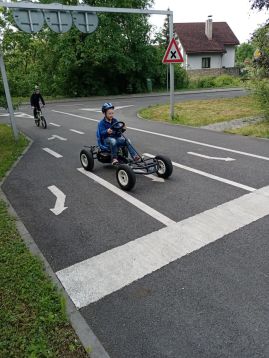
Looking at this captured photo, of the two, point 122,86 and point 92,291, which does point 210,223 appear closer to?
point 92,291

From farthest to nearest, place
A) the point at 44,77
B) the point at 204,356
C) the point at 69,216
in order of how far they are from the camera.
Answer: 1. the point at 44,77
2. the point at 69,216
3. the point at 204,356

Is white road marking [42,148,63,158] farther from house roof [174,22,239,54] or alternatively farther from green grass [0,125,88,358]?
house roof [174,22,239,54]

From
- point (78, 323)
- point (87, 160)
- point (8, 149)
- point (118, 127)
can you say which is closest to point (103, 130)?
point (118, 127)

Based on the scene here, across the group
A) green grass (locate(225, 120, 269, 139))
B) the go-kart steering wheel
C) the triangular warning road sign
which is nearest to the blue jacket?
the go-kart steering wheel

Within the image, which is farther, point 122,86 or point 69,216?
point 122,86

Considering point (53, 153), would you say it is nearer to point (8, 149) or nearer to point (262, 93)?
point (8, 149)

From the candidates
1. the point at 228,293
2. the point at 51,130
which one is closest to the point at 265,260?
the point at 228,293

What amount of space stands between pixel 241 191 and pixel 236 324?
332cm

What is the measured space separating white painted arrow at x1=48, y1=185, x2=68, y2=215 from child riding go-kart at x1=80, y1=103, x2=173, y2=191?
1157 mm

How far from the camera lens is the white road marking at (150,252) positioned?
3.52 meters

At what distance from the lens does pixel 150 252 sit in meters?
4.07

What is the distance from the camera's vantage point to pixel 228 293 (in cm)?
327

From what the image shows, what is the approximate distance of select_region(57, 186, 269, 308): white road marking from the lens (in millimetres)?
3516

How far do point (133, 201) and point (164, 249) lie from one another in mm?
1705
